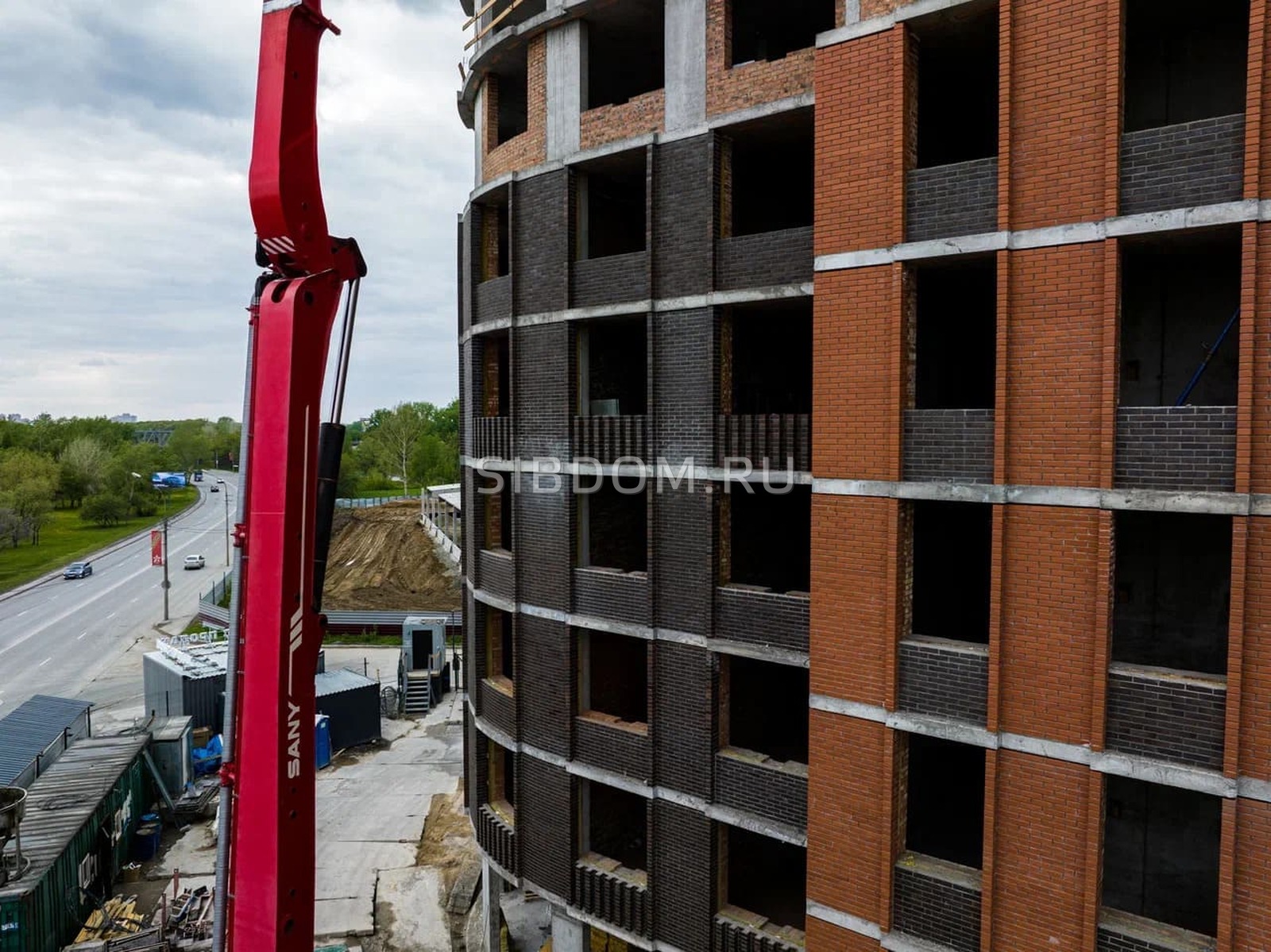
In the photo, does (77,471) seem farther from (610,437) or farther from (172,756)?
(610,437)

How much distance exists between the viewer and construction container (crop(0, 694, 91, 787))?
23.1 m

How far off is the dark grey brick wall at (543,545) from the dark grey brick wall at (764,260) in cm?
491

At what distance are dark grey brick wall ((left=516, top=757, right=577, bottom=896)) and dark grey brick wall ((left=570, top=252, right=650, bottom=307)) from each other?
8796 mm

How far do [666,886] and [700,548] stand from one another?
581cm

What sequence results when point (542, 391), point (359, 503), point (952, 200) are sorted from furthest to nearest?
point (359, 503)
point (542, 391)
point (952, 200)

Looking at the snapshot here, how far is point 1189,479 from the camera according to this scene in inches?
347

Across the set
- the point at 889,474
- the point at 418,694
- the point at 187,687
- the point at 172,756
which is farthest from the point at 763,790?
the point at 418,694

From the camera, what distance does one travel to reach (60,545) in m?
84.7

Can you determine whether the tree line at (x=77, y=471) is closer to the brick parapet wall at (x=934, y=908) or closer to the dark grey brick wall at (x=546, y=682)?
the dark grey brick wall at (x=546, y=682)

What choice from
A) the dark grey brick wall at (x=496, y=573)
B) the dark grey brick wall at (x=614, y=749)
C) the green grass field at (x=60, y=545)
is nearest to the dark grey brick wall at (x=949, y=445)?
the dark grey brick wall at (x=614, y=749)

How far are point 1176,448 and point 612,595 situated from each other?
28.4ft

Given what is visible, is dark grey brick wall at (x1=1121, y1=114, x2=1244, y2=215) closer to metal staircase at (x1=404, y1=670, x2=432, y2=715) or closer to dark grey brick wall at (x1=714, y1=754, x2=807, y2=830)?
dark grey brick wall at (x1=714, y1=754, x2=807, y2=830)

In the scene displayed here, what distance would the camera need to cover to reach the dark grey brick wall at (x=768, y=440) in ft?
39.2

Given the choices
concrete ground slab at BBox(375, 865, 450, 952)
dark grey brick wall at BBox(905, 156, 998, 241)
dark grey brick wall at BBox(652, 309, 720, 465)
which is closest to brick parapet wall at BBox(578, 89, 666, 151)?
dark grey brick wall at BBox(652, 309, 720, 465)
